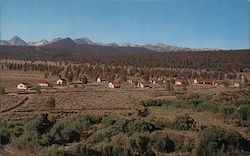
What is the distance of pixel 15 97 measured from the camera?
14.6 m

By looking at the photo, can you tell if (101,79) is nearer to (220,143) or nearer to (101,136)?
(101,136)

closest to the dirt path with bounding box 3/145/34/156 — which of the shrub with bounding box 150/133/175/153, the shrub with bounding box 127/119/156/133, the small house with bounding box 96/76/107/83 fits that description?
the shrub with bounding box 150/133/175/153

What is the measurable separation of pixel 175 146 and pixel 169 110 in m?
5.30

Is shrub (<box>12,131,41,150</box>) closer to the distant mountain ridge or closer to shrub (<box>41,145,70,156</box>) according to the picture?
shrub (<box>41,145,70,156</box>)

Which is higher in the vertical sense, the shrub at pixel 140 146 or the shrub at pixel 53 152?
the shrub at pixel 53 152

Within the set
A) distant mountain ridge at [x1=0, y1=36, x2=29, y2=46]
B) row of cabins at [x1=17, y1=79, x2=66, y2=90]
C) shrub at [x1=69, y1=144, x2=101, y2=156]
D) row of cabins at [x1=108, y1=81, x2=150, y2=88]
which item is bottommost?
shrub at [x1=69, y1=144, x2=101, y2=156]

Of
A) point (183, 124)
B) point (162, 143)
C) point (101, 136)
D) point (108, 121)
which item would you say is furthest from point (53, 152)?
point (183, 124)

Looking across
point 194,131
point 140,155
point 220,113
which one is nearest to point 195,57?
point 220,113

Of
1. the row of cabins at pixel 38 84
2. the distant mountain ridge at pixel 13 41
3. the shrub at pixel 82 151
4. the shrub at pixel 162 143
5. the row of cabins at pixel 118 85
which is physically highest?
the distant mountain ridge at pixel 13 41

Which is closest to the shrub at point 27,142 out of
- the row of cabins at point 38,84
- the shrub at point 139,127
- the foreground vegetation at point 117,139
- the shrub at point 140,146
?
the foreground vegetation at point 117,139

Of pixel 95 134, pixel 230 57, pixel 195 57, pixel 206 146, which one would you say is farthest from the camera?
pixel 195 57

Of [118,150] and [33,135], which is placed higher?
[33,135]

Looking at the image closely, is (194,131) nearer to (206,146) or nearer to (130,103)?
(206,146)

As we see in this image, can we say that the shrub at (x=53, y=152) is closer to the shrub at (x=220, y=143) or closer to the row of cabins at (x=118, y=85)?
the shrub at (x=220, y=143)
